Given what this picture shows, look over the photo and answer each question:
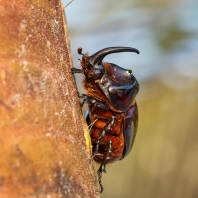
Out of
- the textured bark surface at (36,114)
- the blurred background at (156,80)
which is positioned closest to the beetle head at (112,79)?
the textured bark surface at (36,114)

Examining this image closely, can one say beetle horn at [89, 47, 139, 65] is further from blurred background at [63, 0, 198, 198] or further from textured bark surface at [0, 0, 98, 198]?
blurred background at [63, 0, 198, 198]

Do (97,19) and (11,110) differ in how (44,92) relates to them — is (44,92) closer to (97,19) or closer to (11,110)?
(11,110)

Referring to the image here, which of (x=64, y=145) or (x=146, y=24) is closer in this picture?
(x=64, y=145)

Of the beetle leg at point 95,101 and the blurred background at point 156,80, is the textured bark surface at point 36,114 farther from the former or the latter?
the blurred background at point 156,80

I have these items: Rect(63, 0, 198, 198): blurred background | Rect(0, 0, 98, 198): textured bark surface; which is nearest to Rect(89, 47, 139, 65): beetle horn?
Rect(0, 0, 98, 198): textured bark surface

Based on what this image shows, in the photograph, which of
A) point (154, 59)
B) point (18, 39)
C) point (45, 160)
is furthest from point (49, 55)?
point (154, 59)

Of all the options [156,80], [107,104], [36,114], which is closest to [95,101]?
[107,104]
